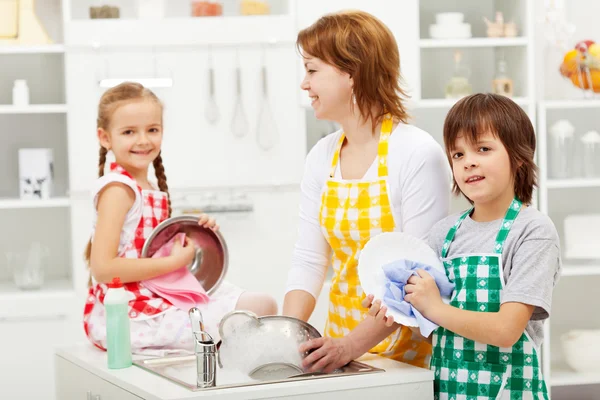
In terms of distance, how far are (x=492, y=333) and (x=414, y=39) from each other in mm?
2322

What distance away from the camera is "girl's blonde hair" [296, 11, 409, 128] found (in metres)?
2.03

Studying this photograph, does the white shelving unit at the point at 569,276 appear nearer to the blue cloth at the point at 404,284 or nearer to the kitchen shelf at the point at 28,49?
the kitchen shelf at the point at 28,49

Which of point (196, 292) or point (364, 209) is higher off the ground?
point (364, 209)

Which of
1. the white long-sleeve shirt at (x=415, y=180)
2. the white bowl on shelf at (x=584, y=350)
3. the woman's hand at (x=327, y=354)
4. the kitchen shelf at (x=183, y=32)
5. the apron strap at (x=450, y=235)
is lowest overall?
the white bowl on shelf at (x=584, y=350)

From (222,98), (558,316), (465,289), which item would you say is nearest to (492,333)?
(465,289)

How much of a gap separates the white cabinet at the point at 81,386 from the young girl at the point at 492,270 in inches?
22.4

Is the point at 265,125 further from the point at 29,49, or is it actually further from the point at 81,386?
the point at 81,386

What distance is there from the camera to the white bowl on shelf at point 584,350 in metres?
3.94

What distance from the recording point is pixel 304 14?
373 centimetres

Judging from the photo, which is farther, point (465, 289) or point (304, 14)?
point (304, 14)

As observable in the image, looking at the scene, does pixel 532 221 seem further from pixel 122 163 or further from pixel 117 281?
pixel 122 163

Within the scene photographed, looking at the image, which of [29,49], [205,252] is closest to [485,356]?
[205,252]

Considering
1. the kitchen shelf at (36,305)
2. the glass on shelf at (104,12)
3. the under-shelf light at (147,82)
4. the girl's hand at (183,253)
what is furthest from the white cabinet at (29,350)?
the girl's hand at (183,253)

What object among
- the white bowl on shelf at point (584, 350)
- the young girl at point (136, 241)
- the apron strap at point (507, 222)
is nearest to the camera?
the apron strap at point (507, 222)
